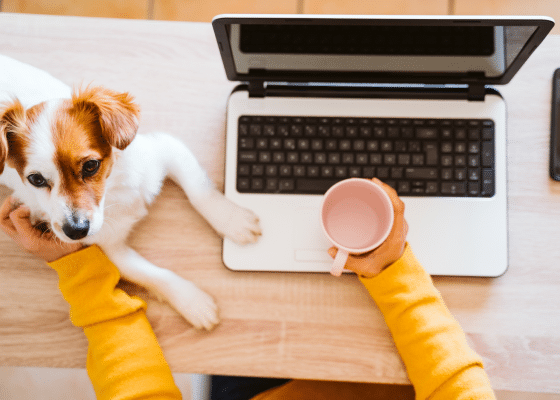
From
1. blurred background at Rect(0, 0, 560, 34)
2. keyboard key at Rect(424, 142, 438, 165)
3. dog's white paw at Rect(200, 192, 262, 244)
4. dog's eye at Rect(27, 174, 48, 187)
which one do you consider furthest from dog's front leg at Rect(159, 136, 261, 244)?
blurred background at Rect(0, 0, 560, 34)

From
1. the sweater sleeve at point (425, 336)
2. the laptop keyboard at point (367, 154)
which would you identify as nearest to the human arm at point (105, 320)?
the laptop keyboard at point (367, 154)

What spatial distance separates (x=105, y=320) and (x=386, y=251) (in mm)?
509

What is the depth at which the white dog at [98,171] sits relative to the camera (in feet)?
2.19

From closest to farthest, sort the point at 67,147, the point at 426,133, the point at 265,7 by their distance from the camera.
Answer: the point at 67,147
the point at 426,133
the point at 265,7

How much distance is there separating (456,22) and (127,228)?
65cm

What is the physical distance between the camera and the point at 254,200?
0.77 m

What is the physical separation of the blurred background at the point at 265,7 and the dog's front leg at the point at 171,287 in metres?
0.84

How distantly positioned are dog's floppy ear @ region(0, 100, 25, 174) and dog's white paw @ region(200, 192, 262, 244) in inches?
12.8

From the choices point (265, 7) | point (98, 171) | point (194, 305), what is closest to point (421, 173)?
point (194, 305)

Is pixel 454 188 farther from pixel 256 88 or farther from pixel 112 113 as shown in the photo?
pixel 112 113

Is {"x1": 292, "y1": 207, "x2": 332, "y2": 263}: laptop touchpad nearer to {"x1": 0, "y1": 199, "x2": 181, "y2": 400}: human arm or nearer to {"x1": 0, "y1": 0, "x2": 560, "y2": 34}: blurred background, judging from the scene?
{"x1": 0, "y1": 199, "x2": 181, "y2": 400}: human arm

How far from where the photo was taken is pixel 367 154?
30.2 inches

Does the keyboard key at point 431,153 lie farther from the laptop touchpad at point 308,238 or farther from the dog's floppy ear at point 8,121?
the dog's floppy ear at point 8,121

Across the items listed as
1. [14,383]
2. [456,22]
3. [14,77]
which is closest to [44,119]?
[14,77]
